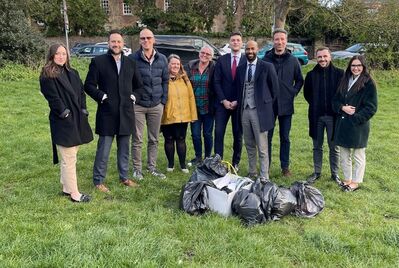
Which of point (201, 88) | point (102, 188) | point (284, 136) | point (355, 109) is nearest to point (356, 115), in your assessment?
point (355, 109)

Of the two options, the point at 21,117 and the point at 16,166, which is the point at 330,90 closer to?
the point at 16,166

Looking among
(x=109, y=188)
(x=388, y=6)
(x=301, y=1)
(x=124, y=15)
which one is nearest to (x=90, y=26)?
(x=124, y=15)

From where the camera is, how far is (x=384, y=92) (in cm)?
1567

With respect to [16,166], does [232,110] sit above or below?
above

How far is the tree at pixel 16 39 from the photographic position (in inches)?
655

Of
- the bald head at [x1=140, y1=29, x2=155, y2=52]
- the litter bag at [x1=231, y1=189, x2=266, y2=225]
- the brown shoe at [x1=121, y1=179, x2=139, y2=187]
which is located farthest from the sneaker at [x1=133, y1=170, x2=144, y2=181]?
the litter bag at [x1=231, y1=189, x2=266, y2=225]

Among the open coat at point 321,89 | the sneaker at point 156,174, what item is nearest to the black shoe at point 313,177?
the open coat at point 321,89

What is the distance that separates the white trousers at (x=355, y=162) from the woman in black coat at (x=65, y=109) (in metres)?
3.35

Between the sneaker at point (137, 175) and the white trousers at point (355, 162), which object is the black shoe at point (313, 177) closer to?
the white trousers at point (355, 162)

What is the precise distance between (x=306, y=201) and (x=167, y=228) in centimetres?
166

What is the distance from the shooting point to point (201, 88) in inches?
254

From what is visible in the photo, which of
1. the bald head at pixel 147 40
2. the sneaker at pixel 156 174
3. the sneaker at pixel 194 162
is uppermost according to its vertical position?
the bald head at pixel 147 40

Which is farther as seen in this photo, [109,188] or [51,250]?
[109,188]

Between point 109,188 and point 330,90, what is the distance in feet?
10.7
